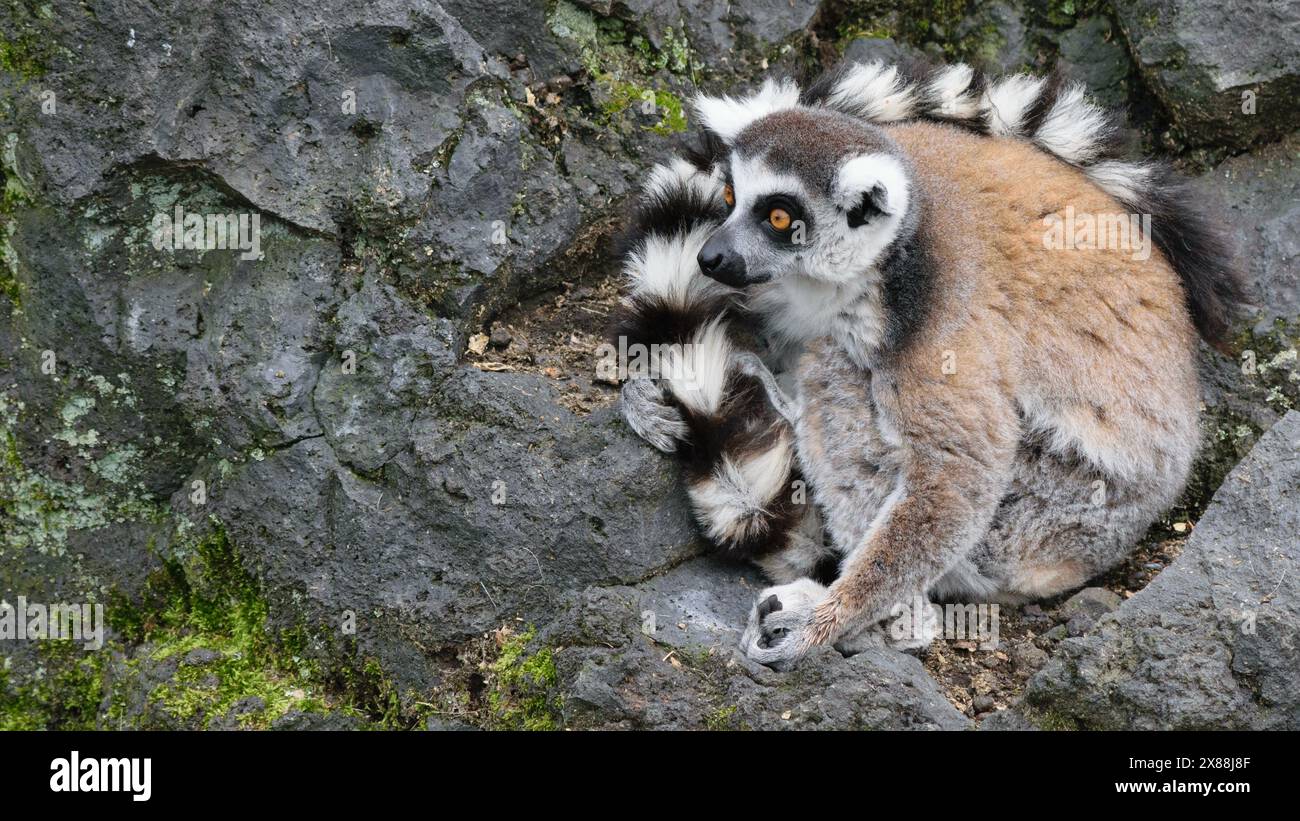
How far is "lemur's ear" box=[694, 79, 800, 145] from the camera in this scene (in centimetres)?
505

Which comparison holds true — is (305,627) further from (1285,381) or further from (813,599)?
(1285,381)

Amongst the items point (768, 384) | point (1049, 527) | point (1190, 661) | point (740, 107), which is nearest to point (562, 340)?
point (768, 384)

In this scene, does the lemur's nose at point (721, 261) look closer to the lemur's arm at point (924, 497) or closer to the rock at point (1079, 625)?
the lemur's arm at point (924, 497)

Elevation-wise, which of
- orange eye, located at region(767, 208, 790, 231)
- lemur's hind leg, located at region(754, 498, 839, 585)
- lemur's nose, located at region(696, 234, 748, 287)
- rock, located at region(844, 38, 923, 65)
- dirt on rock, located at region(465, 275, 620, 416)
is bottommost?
lemur's hind leg, located at region(754, 498, 839, 585)

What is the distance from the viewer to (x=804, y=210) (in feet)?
15.0

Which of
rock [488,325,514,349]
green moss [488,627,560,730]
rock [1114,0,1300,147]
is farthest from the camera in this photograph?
rock [1114,0,1300,147]

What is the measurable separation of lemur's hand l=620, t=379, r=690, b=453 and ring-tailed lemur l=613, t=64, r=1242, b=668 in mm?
18

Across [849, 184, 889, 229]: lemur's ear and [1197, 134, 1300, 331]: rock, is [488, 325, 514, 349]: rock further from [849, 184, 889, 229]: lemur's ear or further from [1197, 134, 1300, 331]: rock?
[1197, 134, 1300, 331]: rock

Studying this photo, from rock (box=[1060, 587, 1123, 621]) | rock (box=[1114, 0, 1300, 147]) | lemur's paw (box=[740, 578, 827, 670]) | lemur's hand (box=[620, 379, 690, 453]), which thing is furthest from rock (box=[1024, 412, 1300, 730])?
rock (box=[1114, 0, 1300, 147])

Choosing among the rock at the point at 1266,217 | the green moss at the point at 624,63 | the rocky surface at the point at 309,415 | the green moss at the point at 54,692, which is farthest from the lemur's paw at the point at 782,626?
the green moss at the point at 54,692

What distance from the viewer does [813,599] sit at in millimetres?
4508

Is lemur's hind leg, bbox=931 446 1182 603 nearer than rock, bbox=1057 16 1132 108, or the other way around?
lemur's hind leg, bbox=931 446 1182 603

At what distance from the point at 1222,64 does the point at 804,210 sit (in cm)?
252

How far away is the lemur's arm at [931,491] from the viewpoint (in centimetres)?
450
